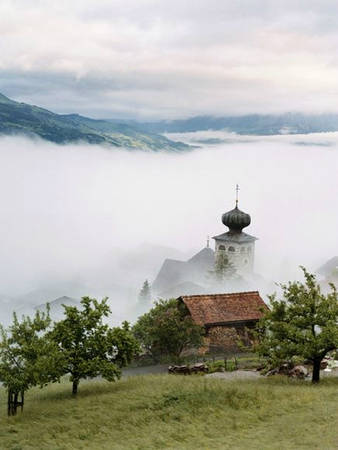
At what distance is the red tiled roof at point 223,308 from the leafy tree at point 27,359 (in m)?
27.2

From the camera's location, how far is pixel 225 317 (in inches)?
2534

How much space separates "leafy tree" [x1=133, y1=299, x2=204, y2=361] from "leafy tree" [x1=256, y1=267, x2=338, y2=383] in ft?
50.5

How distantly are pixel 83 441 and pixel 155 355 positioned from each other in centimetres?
2737

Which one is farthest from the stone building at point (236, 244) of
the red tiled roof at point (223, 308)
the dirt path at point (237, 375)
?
the dirt path at point (237, 375)

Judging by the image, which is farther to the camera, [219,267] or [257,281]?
[257,281]

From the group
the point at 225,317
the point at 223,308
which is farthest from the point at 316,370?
the point at 223,308

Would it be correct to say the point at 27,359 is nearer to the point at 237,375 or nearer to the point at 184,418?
the point at 184,418

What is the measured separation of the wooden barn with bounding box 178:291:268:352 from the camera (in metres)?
62.9

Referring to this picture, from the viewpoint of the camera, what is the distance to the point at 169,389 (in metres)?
38.2

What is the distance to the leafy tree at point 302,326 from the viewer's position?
3978 cm

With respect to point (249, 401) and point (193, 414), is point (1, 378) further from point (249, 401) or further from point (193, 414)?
point (249, 401)

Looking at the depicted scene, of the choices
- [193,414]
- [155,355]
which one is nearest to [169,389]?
[193,414]

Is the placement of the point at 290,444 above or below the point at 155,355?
above

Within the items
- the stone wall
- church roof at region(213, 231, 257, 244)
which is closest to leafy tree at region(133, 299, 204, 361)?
the stone wall
